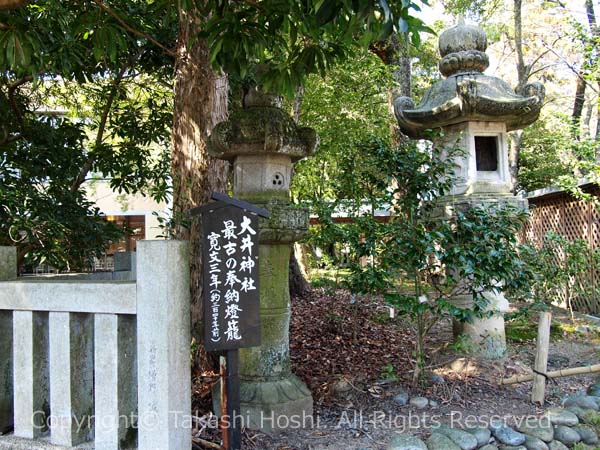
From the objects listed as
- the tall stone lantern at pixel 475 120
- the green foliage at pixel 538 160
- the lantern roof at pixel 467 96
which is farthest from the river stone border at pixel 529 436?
the green foliage at pixel 538 160

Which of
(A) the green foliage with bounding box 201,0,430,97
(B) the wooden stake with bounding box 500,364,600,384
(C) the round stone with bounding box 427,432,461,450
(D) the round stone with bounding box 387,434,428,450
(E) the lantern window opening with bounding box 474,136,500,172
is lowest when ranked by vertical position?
(C) the round stone with bounding box 427,432,461,450

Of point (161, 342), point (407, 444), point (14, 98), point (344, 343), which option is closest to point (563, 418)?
point (407, 444)

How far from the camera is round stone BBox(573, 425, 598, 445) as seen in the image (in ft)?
11.2

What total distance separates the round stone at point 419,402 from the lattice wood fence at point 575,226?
4203 mm

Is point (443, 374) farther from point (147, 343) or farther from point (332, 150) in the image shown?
point (332, 150)

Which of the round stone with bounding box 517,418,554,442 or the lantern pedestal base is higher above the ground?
the lantern pedestal base

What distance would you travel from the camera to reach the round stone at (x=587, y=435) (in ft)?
11.2

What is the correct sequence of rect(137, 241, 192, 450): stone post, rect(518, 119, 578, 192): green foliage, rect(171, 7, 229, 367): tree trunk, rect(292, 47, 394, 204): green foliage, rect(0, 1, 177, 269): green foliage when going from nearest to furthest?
rect(137, 241, 192, 450): stone post < rect(0, 1, 177, 269): green foliage < rect(171, 7, 229, 367): tree trunk < rect(292, 47, 394, 204): green foliage < rect(518, 119, 578, 192): green foliage

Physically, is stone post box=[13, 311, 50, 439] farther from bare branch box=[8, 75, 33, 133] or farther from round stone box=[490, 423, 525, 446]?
bare branch box=[8, 75, 33, 133]

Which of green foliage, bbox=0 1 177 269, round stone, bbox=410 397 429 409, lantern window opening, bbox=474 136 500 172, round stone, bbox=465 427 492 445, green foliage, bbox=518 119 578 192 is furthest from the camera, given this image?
green foliage, bbox=518 119 578 192

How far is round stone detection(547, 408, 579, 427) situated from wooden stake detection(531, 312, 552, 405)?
472 mm

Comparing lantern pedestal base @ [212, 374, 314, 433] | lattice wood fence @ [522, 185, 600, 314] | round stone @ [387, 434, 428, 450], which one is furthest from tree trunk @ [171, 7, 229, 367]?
lattice wood fence @ [522, 185, 600, 314]

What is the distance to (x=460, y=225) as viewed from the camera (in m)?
4.07

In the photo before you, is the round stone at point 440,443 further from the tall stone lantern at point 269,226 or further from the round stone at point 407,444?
the tall stone lantern at point 269,226
